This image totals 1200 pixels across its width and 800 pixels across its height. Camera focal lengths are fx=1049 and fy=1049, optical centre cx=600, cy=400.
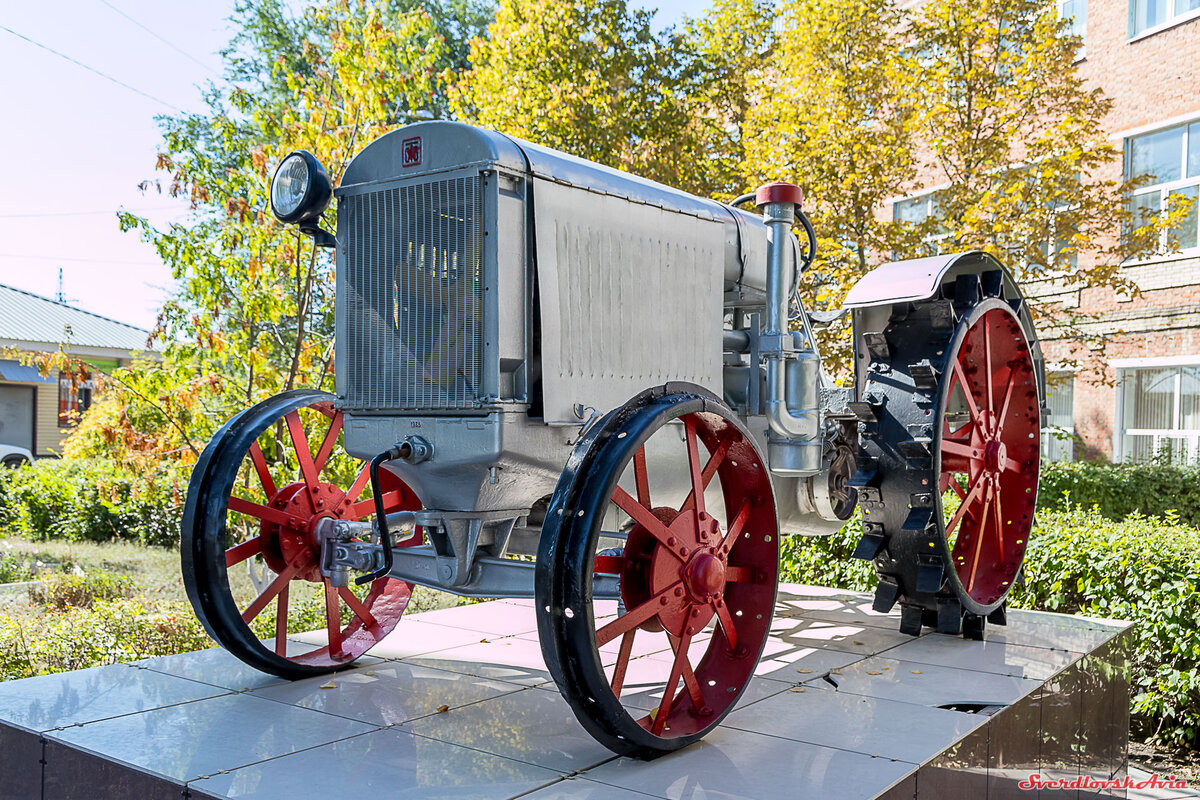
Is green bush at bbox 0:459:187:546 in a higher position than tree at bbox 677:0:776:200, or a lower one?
lower

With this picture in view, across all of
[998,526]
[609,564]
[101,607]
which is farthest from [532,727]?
[101,607]

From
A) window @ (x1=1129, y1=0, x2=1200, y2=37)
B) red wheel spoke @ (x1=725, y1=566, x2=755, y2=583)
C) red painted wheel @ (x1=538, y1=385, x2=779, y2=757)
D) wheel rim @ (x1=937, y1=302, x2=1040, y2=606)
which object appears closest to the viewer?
red painted wheel @ (x1=538, y1=385, x2=779, y2=757)

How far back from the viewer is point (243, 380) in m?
8.66

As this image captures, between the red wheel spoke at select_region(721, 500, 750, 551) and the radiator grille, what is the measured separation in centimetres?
88

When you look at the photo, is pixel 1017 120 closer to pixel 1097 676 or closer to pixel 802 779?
pixel 1097 676

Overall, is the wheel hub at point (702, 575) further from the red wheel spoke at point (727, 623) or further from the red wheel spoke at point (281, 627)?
the red wheel spoke at point (281, 627)

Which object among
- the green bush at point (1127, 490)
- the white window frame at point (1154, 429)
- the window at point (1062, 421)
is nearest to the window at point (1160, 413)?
the white window frame at point (1154, 429)

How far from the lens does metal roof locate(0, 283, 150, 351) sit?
70.7 feet

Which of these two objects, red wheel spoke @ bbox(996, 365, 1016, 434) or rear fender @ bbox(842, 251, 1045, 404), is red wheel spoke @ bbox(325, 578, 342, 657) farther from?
red wheel spoke @ bbox(996, 365, 1016, 434)

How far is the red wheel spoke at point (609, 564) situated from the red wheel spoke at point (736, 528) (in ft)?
1.13

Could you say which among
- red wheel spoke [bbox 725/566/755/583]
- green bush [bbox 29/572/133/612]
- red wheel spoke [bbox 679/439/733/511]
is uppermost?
red wheel spoke [bbox 679/439/733/511]

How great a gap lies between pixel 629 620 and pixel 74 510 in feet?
38.1

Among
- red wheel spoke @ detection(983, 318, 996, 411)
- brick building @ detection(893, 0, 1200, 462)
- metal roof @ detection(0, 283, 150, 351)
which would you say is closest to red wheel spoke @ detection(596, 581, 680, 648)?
red wheel spoke @ detection(983, 318, 996, 411)

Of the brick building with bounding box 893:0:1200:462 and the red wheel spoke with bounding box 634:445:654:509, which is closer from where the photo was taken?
the red wheel spoke with bounding box 634:445:654:509
